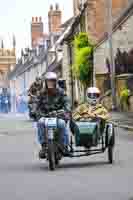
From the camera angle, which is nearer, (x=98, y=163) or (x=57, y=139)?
(x=57, y=139)

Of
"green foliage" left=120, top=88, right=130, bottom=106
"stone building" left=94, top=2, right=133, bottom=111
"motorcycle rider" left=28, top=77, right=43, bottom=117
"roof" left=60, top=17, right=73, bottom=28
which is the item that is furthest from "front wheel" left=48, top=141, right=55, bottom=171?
"roof" left=60, top=17, right=73, bottom=28

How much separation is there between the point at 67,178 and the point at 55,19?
8538 centimetres

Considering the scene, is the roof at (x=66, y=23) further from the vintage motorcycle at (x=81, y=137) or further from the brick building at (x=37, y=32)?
the vintage motorcycle at (x=81, y=137)

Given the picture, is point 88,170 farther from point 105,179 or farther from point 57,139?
point 105,179

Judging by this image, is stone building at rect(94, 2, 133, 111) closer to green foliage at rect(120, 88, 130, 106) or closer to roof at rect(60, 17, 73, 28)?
green foliage at rect(120, 88, 130, 106)

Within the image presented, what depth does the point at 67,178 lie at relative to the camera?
524 inches

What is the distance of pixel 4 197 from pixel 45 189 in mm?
988

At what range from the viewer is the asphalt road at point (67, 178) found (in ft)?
36.5

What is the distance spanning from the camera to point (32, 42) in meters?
116

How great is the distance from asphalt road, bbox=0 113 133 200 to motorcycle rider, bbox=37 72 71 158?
62 cm

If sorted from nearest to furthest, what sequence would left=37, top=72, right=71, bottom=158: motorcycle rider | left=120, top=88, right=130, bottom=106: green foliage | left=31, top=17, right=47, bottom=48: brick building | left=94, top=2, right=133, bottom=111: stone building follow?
left=37, top=72, right=71, bottom=158: motorcycle rider → left=120, top=88, right=130, bottom=106: green foliage → left=94, top=2, right=133, bottom=111: stone building → left=31, top=17, right=47, bottom=48: brick building

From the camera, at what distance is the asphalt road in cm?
1112

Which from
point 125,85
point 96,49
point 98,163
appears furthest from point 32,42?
point 98,163

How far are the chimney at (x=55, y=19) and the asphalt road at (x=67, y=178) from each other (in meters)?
78.0
